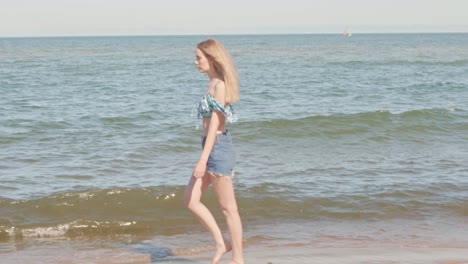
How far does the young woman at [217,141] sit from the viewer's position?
17.0 feet

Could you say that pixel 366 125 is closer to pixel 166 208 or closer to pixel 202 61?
pixel 166 208

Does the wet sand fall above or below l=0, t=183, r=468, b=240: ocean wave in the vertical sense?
below

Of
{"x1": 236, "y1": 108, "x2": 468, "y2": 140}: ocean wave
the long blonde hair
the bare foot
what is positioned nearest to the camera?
the long blonde hair

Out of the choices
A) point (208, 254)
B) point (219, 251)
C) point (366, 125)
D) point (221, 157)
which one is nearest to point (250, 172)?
point (208, 254)

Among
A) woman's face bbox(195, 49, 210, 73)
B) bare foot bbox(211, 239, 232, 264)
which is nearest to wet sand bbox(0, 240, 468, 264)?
bare foot bbox(211, 239, 232, 264)

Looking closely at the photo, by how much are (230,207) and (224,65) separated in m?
1.06

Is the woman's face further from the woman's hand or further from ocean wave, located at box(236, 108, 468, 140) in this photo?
ocean wave, located at box(236, 108, 468, 140)

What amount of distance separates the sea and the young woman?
1021 mm

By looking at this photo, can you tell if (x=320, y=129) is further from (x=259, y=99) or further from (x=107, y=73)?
(x=107, y=73)

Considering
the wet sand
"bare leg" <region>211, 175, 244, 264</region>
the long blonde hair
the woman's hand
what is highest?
the long blonde hair

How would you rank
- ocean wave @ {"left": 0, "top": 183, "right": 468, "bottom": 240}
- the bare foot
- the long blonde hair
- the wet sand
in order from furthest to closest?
ocean wave @ {"left": 0, "top": 183, "right": 468, "bottom": 240}
the wet sand
the bare foot
the long blonde hair

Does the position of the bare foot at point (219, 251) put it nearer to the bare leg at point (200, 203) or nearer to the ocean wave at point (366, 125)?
the bare leg at point (200, 203)

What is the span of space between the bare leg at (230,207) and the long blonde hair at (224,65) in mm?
615

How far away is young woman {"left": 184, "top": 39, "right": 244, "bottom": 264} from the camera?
518 cm
